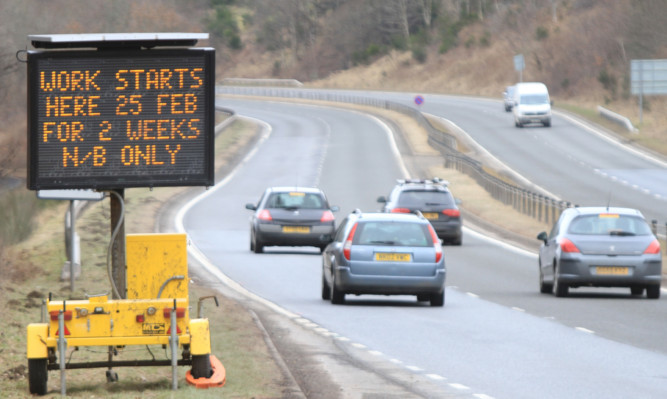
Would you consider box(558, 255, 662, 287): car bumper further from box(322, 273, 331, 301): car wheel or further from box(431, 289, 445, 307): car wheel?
box(322, 273, 331, 301): car wheel

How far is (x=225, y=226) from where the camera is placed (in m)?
40.1

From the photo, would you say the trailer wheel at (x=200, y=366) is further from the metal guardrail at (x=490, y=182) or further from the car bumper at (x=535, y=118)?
the car bumper at (x=535, y=118)

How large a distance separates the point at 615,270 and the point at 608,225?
2.71ft

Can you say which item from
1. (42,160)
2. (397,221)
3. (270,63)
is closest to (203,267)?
(397,221)

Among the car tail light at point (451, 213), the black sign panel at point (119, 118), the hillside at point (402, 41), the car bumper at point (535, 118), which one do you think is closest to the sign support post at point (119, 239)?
the black sign panel at point (119, 118)

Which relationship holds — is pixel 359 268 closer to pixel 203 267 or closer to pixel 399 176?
pixel 203 267

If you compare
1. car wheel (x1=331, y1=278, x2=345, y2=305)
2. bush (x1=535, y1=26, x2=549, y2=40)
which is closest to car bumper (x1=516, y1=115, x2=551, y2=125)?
bush (x1=535, y1=26, x2=549, y2=40)

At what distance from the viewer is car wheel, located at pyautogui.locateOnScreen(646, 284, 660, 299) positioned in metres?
21.7

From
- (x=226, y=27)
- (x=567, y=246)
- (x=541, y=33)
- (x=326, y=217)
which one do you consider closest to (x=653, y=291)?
(x=567, y=246)

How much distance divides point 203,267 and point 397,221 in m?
7.62

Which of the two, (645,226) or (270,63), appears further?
(270,63)

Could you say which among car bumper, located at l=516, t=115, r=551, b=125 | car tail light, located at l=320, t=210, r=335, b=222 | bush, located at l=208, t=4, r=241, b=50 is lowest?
car tail light, located at l=320, t=210, r=335, b=222

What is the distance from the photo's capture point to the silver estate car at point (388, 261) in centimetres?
2012

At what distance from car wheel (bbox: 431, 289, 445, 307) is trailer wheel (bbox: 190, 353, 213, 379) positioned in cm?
A: 941
